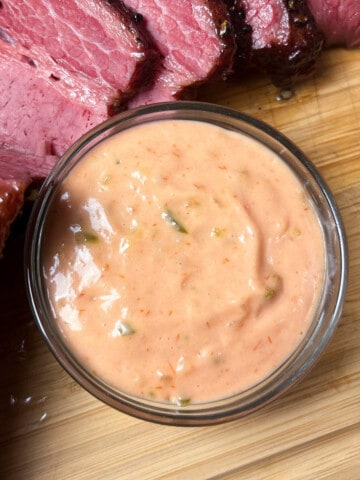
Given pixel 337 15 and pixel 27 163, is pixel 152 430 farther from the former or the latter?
pixel 337 15

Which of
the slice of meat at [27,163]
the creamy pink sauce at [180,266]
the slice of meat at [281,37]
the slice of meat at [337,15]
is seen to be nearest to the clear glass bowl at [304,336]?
the creamy pink sauce at [180,266]

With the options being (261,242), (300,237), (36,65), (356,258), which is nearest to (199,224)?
(261,242)

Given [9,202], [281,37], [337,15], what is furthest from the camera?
[337,15]

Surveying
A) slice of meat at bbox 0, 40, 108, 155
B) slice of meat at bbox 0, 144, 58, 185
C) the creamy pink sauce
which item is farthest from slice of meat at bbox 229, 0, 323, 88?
slice of meat at bbox 0, 144, 58, 185

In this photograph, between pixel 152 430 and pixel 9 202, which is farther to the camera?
pixel 152 430

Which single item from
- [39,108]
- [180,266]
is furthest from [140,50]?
[180,266]

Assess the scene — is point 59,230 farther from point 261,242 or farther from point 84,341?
point 261,242

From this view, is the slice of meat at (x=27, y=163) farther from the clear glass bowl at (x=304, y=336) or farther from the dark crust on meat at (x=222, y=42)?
the dark crust on meat at (x=222, y=42)
